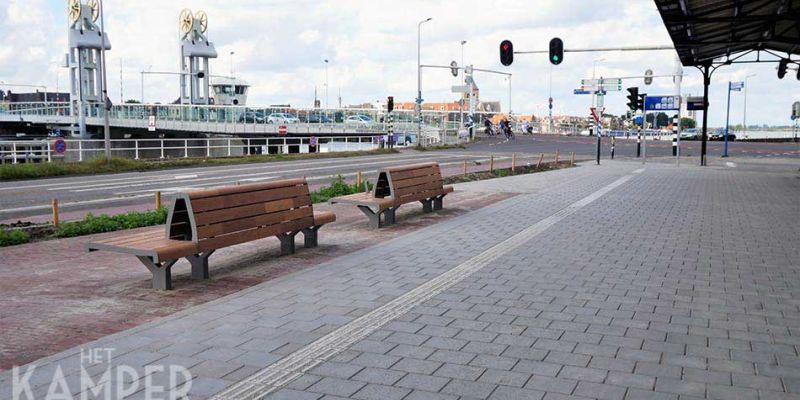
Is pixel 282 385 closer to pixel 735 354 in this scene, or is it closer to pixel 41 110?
pixel 735 354

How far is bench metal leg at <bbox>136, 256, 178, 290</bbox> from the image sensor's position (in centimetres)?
671

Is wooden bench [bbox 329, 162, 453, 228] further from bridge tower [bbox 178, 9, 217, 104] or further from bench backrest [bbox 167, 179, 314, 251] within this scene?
bridge tower [bbox 178, 9, 217, 104]

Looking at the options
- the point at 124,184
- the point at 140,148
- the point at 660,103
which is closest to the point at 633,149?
the point at 660,103

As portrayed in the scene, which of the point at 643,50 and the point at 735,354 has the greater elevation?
the point at 643,50

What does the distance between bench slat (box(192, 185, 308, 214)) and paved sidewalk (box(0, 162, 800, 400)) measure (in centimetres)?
98

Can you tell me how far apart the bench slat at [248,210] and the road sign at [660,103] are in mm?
28448

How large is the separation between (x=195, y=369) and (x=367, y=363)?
43.2 inches

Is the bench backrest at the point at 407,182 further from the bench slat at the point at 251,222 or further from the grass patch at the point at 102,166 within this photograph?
the grass patch at the point at 102,166

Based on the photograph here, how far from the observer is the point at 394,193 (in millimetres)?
11102

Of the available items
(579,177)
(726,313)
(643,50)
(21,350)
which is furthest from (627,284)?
(643,50)

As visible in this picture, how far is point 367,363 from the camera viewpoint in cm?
471

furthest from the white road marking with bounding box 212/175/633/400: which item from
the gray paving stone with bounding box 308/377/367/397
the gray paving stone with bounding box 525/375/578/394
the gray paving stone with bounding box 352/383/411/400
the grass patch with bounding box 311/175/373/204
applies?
the grass patch with bounding box 311/175/373/204

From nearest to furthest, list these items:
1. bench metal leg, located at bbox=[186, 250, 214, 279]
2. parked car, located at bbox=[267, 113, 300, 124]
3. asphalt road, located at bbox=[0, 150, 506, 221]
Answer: bench metal leg, located at bbox=[186, 250, 214, 279] → asphalt road, located at bbox=[0, 150, 506, 221] → parked car, located at bbox=[267, 113, 300, 124]

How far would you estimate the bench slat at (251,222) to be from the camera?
7.03 m
